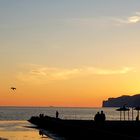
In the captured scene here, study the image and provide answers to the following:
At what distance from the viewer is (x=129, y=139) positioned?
29.5 m

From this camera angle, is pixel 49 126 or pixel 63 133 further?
pixel 49 126

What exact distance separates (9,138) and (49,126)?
74.3 ft

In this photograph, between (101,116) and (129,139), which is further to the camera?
(101,116)

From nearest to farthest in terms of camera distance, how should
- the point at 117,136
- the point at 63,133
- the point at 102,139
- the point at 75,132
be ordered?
the point at 117,136 → the point at 102,139 → the point at 75,132 → the point at 63,133

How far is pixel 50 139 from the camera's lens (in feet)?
163

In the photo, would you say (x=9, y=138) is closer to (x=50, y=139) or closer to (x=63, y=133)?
(x=50, y=139)

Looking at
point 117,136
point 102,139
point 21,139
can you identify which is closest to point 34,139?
point 21,139

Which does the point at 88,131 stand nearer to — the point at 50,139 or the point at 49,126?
the point at 50,139

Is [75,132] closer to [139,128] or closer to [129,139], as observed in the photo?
[139,128]

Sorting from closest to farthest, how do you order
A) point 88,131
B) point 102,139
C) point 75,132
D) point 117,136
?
1. point 117,136
2. point 102,139
3. point 88,131
4. point 75,132

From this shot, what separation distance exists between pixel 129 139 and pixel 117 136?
85.8 inches

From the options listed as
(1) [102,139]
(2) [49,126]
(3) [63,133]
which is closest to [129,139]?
(1) [102,139]

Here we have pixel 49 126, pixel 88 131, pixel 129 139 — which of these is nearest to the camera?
pixel 129 139

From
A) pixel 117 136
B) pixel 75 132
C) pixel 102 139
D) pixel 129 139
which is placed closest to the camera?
pixel 129 139
